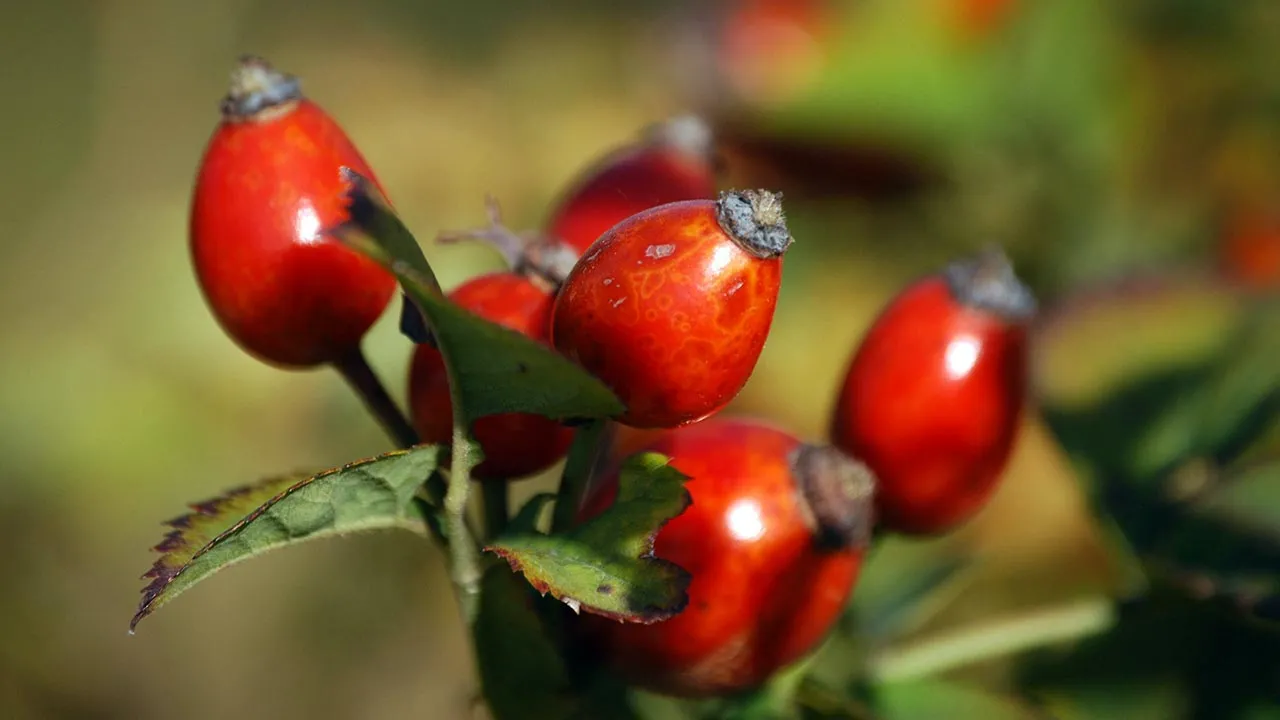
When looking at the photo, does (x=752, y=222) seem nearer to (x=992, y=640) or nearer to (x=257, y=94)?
(x=257, y=94)

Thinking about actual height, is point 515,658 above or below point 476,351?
below

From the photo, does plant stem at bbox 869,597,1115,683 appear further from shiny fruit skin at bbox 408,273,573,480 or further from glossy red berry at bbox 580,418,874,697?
shiny fruit skin at bbox 408,273,573,480

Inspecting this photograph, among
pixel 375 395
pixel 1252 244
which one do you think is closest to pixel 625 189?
pixel 375 395

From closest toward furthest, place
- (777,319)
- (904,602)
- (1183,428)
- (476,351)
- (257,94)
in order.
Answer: (476,351) → (257,94) → (904,602) → (1183,428) → (777,319)

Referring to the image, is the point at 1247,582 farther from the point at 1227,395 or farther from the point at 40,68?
the point at 40,68

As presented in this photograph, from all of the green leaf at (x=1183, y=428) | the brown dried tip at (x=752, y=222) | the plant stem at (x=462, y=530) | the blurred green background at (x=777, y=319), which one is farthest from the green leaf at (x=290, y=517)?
the blurred green background at (x=777, y=319)

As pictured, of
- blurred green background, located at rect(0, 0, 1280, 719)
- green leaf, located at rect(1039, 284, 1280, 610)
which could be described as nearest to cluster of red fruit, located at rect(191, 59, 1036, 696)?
green leaf, located at rect(1039, 284, 1280, 610)

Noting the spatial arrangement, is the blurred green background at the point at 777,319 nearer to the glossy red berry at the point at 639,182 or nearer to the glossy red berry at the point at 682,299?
the glossy red berry at the point at 639,182
